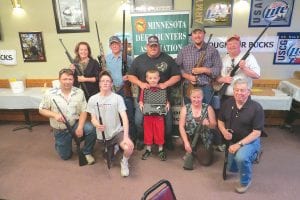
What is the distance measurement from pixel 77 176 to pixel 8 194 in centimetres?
69

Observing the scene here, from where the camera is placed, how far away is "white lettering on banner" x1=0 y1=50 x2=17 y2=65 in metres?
4.37

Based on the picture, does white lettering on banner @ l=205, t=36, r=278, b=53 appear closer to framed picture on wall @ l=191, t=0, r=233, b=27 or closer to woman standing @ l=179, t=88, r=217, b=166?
framed picture on wall @ l=191, t=0, r=233, b=27

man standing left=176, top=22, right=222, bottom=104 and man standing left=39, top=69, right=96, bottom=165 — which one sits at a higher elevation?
man standing left=176, top=22, right=222, bottom=104

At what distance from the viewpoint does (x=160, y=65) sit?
10.5 ft

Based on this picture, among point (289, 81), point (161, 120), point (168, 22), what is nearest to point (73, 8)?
point (168, 22)

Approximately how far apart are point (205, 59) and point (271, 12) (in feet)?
4.85

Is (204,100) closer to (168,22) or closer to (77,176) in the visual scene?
(168,22)

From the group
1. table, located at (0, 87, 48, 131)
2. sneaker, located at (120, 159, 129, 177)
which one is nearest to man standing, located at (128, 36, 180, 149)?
sneaker, located at (120, 159, 129, 177)

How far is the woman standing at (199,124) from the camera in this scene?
2.93 m

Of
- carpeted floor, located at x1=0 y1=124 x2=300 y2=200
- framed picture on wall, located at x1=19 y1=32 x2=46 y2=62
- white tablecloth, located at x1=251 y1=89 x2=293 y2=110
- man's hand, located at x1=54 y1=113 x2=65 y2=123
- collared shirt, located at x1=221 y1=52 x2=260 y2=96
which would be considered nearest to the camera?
carpeted floor, located at x1=0 y1=124 x2=300 y2=200

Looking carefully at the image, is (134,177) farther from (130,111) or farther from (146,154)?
(130,111)

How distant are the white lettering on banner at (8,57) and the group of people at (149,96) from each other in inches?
63.7

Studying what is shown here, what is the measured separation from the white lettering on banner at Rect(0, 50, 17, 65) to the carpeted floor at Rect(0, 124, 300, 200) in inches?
65.1

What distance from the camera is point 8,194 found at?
261cm
